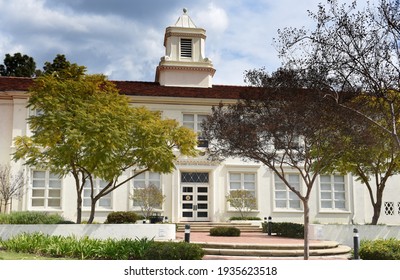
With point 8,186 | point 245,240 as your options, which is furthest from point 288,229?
point 8,186

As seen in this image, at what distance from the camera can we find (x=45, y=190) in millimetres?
28984

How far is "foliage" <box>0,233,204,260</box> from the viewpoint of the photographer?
14.2 m

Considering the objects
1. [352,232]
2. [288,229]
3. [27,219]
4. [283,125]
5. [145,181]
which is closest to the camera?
[283,125]

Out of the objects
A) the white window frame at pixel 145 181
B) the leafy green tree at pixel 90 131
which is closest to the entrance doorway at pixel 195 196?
the white window frame at pixel 145 181

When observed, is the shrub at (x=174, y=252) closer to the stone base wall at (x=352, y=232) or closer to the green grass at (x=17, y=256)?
the green grass at (x=17, y=256)

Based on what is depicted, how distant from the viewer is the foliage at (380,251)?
51.1ft

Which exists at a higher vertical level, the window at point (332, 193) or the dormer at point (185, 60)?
the dormer at point (185, 60)

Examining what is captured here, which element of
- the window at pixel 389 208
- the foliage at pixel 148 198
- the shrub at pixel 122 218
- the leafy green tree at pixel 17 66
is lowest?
the shrub at pixel 122 218

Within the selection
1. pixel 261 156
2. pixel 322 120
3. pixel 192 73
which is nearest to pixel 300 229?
pixel 261 156

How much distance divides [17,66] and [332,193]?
3103cm

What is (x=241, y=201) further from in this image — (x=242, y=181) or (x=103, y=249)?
(x=103, y=249)

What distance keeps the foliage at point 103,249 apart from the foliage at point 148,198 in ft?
36.6

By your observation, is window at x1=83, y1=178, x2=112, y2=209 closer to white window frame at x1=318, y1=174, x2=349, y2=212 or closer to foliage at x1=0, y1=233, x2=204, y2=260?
foliage at x1=0, y1=233, x2=204, y2=260

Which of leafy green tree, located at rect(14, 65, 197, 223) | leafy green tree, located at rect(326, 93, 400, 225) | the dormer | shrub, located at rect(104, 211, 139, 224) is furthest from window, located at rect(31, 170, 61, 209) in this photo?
leafy green tree, located at rect(326, 93, 400, 225)
